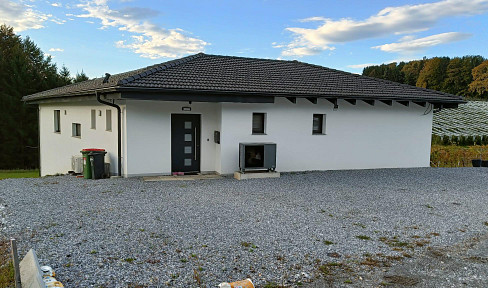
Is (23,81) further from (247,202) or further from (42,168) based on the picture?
(247,202)

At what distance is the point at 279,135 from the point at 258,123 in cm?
85

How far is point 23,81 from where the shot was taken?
90.8 feet

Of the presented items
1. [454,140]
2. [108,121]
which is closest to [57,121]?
[108,121]

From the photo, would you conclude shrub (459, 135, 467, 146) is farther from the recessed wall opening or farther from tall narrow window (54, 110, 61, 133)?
tall narrow window (54, 110, 61, 133)

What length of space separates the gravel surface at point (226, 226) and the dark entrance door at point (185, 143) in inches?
52.2

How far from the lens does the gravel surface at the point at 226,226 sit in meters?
4.36

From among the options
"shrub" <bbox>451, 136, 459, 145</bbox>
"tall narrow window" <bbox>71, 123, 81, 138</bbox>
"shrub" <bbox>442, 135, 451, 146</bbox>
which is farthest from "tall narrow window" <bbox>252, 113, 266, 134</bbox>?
"shrub" <bbox>451, 136, 459, 145</bbox>

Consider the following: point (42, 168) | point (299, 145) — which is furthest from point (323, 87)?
point (42, 168)

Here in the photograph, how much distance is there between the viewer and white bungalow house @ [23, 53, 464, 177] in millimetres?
10664

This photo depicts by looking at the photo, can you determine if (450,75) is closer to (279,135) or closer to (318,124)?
(318,124)

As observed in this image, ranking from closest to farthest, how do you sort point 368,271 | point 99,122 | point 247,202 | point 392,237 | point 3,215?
point 368,271, point 392,237, point 3,215, point 247,202, point 99,122

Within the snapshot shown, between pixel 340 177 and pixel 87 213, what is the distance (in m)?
8.00

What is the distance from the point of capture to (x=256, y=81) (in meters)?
12.2

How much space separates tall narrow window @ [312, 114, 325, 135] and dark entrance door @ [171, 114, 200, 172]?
434 cm
